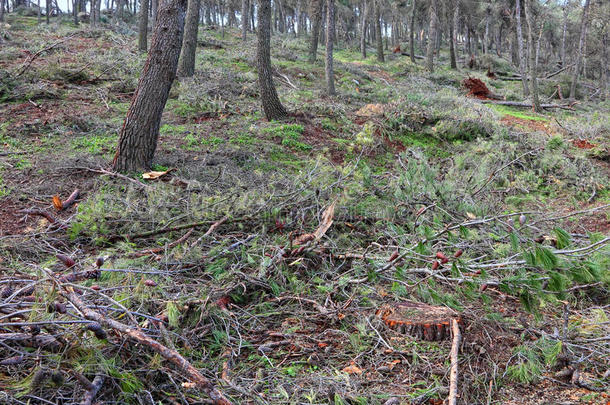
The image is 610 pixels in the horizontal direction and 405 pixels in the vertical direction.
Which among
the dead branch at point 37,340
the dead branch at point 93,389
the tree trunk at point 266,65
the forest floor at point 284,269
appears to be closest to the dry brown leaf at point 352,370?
the forest floor at point 284,269

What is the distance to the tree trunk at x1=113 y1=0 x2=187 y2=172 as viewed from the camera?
614cm

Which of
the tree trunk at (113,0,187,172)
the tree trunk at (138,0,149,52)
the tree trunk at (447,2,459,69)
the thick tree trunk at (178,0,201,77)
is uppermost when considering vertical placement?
the tree trunk at (447,2,459,69)

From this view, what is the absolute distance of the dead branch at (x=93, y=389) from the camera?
2.20 m

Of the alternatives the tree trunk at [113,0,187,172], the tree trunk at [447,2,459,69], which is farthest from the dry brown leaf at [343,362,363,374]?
the tree trunk at [447,2,459,69]

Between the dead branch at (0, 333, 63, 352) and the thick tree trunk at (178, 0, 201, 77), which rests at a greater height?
the thick tree trunk at (178, 0, 201, 77)

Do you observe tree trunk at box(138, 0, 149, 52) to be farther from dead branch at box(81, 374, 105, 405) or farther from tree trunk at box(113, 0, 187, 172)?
dead branch at box(81, 374, 105, 405)

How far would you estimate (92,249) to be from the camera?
4312mm

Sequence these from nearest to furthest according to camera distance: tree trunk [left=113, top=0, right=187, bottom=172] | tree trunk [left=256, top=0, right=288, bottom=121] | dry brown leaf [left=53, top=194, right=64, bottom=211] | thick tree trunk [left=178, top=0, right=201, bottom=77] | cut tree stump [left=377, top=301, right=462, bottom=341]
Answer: cut tree stump [left=377, top=301, right=462, bottom=341] < dry brown leaf [left=53, top=194, right=64, bottom=211] < tree trunk [left=113, top=0, right=187, bottom=172] < tree trunk [left=256, top=0, right=288, bottom=121] < thick tree trunk [left=178, top=0, right=201, bottom=77]

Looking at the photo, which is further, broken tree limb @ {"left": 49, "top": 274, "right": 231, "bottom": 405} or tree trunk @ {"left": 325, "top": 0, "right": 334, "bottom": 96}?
tree trunk @ {"left": 325, "top": 0, "right": 334, "bottom": 96}

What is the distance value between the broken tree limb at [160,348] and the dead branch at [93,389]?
0.26 metres

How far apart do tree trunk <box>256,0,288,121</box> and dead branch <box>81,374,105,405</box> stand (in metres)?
7.55

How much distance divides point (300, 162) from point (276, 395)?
17.0 ft

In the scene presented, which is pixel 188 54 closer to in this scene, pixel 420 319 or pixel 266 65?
pixel 266 65

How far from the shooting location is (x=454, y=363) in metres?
2.84
